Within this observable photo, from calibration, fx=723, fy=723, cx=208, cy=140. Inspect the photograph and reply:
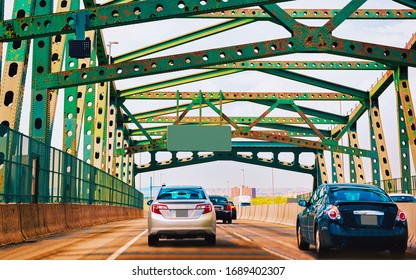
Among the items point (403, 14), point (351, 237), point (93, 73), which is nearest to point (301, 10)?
point (403, 14)

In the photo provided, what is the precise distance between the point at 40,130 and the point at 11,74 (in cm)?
334

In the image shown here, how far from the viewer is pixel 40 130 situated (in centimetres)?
2652

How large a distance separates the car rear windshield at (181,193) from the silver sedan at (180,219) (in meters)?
0.53

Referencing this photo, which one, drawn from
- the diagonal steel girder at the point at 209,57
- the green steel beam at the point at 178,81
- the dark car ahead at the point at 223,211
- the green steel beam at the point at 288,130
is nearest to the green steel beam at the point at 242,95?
the green steel beam at the point at 178,81

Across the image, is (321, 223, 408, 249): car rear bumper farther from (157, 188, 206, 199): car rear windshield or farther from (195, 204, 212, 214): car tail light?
(157, 188, 206, 199): car rear windshield

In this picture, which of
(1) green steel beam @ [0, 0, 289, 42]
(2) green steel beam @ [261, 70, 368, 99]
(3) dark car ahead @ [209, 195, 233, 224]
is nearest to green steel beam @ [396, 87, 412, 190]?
(2) green steel beam @ [261, 70, 368, 99]

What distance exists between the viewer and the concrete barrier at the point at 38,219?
17562 mm

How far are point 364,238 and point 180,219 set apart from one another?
5.15 metres

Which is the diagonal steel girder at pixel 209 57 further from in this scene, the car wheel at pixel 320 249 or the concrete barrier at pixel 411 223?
the car wheel at pixel 320 249

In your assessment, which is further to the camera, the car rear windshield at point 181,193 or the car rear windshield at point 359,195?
the car rear windshield at point 181,193

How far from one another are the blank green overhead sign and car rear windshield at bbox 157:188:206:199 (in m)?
37.1

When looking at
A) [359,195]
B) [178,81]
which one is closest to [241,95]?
[178,81]

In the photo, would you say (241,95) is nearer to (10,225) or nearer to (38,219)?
(38,219)

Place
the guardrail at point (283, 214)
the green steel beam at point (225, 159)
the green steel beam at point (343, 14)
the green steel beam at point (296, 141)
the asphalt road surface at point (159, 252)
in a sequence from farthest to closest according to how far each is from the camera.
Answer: the green steel beam at point (225, 159) → the green steel beam at point (296, 141) → the green steel beam at point (343, 14) → the guardrail at point (283, 214) → the asphalt road surface at point (159, 252)
